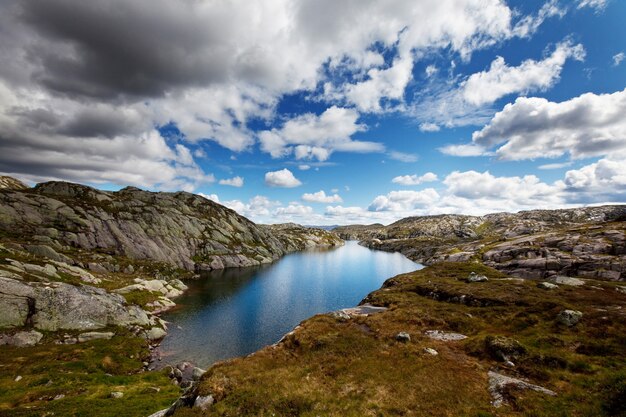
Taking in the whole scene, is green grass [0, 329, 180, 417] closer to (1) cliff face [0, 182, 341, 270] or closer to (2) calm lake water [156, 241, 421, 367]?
(2) calm lake water [156, 241, 421, 367]

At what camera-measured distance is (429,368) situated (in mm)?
28406

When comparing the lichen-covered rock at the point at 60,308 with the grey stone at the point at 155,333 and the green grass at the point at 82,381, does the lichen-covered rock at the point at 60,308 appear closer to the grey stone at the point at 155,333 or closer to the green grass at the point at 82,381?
the grey stone at the point at 155,333

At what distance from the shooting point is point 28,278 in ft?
206

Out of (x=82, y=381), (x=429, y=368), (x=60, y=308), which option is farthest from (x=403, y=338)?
(x=60, y=308)

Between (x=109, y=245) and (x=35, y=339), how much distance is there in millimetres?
102797

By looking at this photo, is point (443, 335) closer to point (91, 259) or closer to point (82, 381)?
point (82, 381)

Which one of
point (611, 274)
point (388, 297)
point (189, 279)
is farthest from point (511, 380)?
point (189, 279)

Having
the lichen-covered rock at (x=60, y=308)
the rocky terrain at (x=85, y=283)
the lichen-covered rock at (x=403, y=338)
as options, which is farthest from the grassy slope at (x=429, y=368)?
the lichen-covered rock at (x=60, y=308)

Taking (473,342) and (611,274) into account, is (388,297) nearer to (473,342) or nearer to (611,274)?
(473,342)

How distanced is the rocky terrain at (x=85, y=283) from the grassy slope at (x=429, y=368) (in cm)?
1499

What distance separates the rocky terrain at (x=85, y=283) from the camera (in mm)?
43406

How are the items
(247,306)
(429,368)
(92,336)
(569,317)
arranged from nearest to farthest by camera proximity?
(429,368) → (569,317) → (92,336) → (247,306)

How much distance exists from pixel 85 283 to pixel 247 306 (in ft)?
149

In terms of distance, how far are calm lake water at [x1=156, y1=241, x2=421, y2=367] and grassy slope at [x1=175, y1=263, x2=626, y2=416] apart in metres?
27.9
